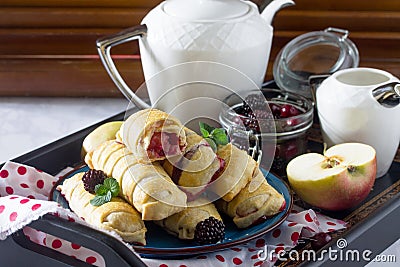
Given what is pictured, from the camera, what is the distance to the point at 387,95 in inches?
37.8

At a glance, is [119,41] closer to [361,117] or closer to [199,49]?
[199,49]

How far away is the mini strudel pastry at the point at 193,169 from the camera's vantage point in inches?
32.1

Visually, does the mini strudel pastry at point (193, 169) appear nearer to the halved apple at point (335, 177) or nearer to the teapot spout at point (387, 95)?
the halved apple at point (335, 177)

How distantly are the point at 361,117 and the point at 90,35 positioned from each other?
0.67 m

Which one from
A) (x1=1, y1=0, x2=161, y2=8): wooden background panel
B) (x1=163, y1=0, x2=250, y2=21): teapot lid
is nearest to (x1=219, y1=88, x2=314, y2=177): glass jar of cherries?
(x1=163, y1=0, x2=250, y2=21): teapot lid

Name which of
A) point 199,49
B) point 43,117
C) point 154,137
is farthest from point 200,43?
point 43,117

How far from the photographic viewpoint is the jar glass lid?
1184 millimetres

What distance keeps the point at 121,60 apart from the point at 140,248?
2.42 ft

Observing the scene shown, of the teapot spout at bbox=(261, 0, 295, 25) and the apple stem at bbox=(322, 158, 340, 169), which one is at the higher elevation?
the teapot spout at bbox=(261, 0, 295, 25)

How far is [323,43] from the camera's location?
1.21 m

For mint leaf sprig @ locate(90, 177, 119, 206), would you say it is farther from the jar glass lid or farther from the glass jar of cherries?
the jar glass lid

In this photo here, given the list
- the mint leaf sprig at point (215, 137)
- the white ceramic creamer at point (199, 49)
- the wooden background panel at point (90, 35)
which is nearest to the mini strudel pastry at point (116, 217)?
the mint leaf sprig at point (215, 137)

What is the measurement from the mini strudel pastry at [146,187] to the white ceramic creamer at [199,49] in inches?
6.7

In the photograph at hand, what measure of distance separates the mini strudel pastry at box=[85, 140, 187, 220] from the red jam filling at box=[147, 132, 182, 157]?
0.5 inches
